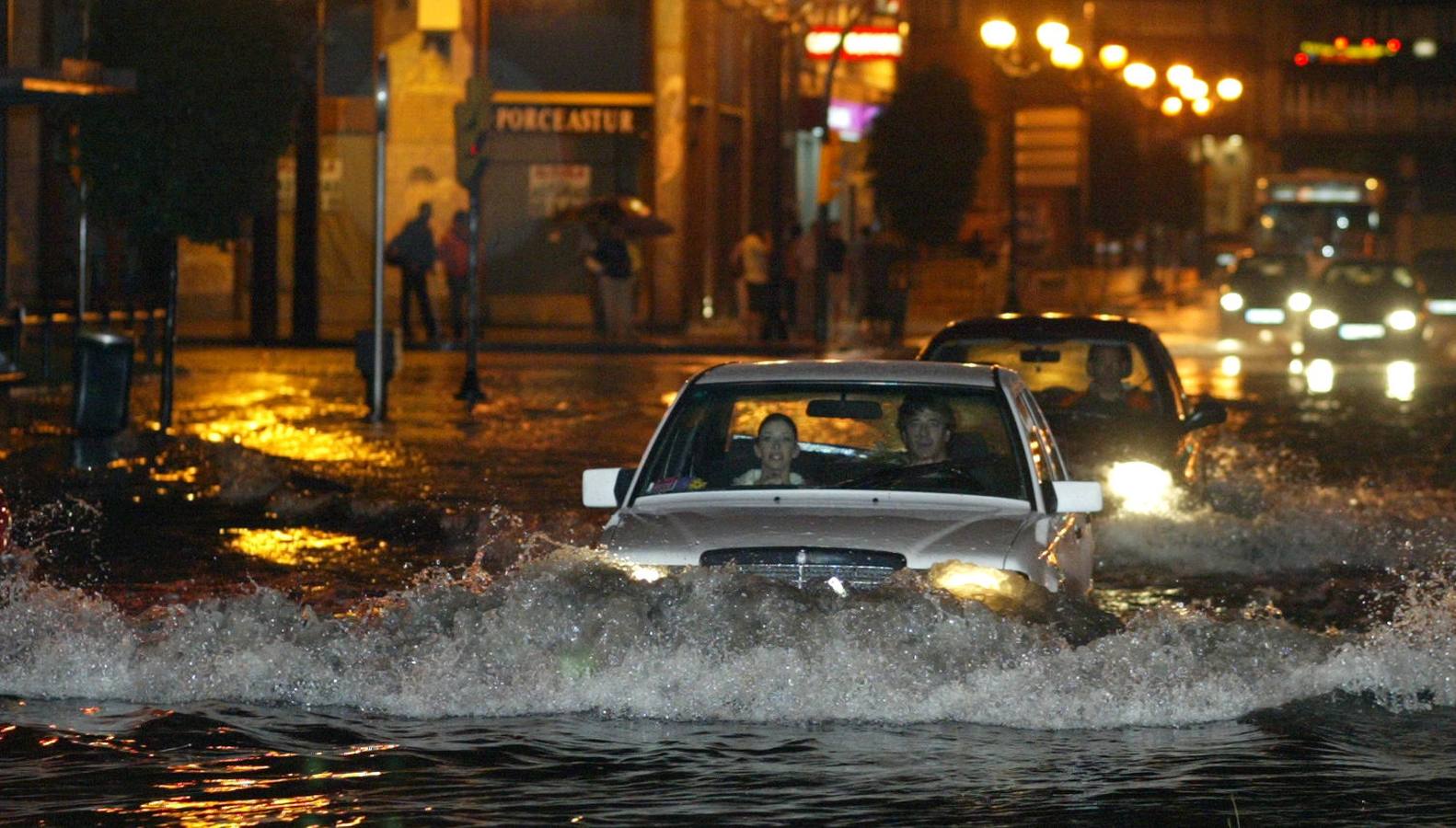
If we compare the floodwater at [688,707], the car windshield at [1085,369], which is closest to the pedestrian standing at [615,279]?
the car windshield at [1085,369]

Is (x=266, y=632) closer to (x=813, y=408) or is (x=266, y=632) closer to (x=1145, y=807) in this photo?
(x=813, y=408)

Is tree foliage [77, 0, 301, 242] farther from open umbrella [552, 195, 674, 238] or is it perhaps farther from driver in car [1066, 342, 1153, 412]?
open umbrella [552, 195, 674, 238]

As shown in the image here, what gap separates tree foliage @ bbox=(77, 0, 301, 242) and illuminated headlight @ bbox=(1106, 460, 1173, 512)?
9956mm

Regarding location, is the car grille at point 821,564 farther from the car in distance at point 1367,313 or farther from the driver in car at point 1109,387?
the car in distance at point 1367,313

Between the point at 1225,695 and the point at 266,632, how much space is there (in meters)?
3.28

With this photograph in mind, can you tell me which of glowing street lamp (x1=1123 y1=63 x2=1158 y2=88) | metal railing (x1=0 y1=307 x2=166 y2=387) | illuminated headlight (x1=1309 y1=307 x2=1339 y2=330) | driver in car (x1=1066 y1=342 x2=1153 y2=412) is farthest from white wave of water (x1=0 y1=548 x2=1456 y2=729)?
glowing street lamp (x1=1123 y1=63 x2=1158 y2=88)

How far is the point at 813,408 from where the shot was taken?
9.57m

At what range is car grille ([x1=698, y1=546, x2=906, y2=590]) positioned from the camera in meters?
8.27

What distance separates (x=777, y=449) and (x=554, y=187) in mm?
33431

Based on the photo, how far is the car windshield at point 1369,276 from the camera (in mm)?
38750

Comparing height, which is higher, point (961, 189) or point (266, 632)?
point (961, 189)

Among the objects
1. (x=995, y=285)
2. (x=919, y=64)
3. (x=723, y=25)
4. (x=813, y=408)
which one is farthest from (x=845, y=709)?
(x=919, y=64)

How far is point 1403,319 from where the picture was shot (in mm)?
38219

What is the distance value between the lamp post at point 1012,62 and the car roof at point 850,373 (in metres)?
30.2
